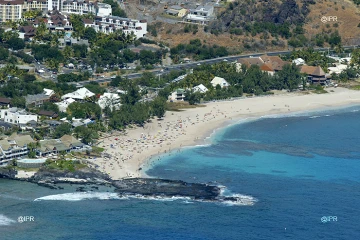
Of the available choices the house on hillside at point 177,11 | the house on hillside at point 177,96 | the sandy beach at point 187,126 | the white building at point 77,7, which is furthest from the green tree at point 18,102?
the house on hillside at point 177,11

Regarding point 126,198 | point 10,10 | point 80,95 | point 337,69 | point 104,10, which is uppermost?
point 104,10

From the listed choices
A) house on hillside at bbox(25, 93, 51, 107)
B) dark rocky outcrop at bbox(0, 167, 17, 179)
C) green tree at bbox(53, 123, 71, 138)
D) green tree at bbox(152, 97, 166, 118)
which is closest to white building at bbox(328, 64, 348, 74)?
green tree at bbox(152, 97, 166, 118)

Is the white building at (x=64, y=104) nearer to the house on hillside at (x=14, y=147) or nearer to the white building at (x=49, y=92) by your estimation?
the white building at (x=49, y=92)

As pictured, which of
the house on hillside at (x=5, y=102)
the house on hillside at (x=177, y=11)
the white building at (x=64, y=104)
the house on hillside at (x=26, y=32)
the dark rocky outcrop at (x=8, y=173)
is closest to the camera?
the dark rocky outcrop at (x=8, y=173)

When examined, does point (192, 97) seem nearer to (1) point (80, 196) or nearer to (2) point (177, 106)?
(2) point (177, 106)

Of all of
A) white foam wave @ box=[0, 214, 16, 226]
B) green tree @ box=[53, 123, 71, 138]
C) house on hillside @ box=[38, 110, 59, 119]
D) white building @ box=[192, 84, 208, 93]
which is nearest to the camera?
white foam wave @ box=[0, 214, 16, 226]

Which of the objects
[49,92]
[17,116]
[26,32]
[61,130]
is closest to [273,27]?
[26,32]

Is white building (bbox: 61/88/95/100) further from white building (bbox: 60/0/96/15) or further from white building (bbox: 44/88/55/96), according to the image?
white building (bbox: 60/0/96/15)
